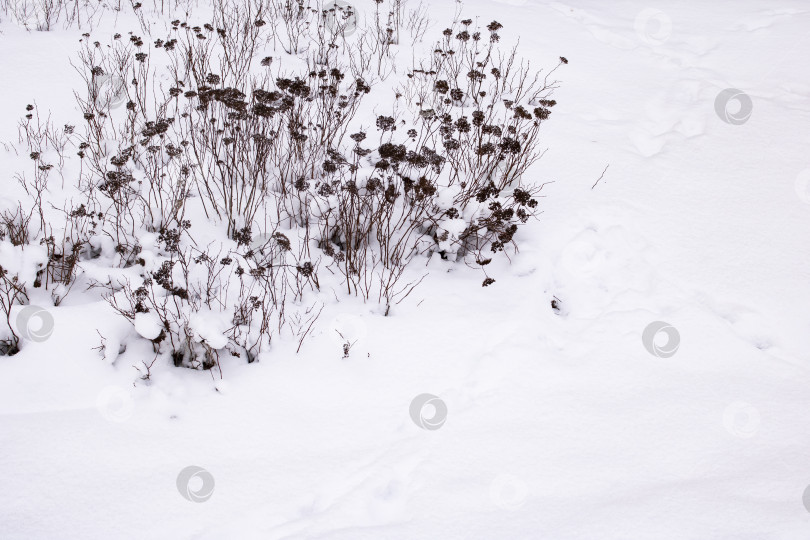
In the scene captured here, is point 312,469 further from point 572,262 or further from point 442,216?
point 572,262

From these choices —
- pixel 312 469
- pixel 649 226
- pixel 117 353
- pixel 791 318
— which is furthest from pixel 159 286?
pixel 791 318

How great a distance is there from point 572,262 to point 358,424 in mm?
1638

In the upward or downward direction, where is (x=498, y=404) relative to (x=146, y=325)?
downward

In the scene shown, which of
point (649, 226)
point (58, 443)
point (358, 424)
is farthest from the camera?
point (649, 226)

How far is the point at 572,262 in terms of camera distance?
9.20 feet

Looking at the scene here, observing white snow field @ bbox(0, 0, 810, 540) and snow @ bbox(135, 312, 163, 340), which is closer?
white snow field @ bbox(0, 0, 810, 540)

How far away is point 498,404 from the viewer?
206cm

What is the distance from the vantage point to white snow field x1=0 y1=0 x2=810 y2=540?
1.65m

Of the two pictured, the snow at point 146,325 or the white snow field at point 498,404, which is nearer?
the white snow field at point 498,404

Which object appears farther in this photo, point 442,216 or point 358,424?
point 442,216

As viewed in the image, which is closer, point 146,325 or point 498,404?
point 146,325

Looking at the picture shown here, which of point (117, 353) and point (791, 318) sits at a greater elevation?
point (791, 318)

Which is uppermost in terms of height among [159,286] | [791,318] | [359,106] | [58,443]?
[359,106]

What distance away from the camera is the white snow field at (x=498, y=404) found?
1650 mm
